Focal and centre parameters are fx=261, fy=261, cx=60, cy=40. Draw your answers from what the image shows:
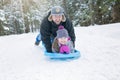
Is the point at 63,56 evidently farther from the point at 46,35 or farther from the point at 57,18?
the point at 57,18

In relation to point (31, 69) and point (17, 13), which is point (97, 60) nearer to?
point (31, 69)

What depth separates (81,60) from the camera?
209 inches

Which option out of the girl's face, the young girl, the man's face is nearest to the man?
the man's face

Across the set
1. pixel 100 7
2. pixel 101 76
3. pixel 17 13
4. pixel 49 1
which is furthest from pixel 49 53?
pixel 49 1

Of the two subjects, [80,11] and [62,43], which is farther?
[80,11]

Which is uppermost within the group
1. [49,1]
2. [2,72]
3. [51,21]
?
[49,1]

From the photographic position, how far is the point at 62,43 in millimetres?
5672

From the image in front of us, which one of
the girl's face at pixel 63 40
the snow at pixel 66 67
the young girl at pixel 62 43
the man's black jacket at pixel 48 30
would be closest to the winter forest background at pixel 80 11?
A: the man's black jacket at pixel 48 30

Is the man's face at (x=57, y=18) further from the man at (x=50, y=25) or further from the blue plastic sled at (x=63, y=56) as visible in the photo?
the blue plastic sled at (x=63, y=56)

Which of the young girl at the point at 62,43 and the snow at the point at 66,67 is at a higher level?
the young girl at the point at 62,43

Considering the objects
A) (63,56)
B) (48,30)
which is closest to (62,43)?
(63,56)

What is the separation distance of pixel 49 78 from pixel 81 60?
129 cm

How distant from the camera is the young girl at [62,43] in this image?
562cm

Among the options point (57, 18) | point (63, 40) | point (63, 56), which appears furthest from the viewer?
point (57, 18)
